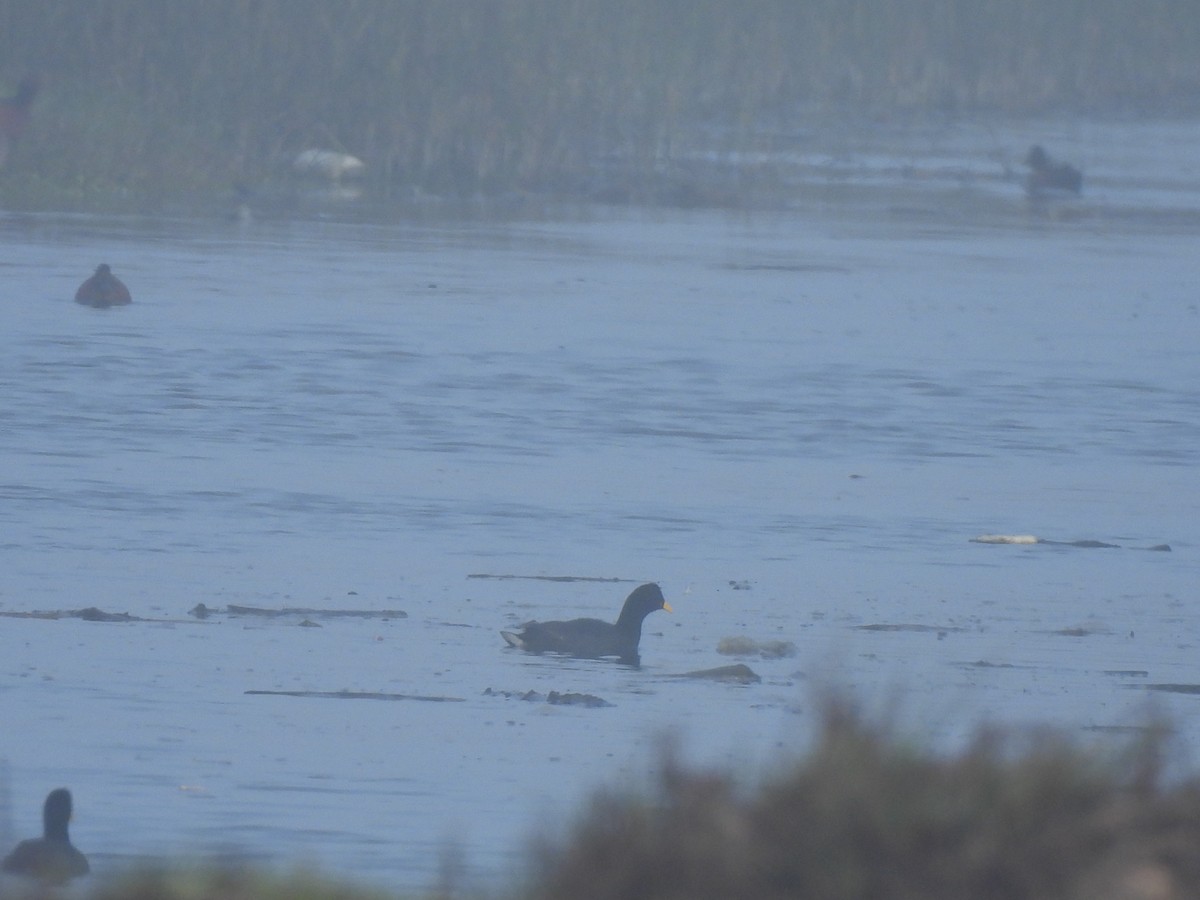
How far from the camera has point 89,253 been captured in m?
22.7

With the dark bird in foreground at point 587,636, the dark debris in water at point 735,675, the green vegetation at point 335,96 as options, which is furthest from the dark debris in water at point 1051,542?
the green vegetation at point 335,96

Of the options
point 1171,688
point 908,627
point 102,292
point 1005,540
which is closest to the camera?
point 1171,688

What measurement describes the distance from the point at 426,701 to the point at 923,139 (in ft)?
103

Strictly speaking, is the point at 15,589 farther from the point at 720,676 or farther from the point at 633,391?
the point at 633,391

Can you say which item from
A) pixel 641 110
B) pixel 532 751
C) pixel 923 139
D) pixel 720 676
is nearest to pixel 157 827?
pixel 532 751

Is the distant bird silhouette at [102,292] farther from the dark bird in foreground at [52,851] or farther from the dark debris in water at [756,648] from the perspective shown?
the dark bird in foreground at [52,851]

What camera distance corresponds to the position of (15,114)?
2731cm

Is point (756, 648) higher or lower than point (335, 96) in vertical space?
lower

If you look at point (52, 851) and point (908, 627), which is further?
point (908, 627)

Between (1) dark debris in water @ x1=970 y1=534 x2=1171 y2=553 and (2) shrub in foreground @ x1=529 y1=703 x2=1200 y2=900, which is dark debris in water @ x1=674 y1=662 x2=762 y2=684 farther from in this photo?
(2) shrub in foreground @ x1=529 y1=703 x2=1200 y2=900

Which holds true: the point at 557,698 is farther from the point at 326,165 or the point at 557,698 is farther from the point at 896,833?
the point at 326,165

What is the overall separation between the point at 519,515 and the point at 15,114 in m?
16.6

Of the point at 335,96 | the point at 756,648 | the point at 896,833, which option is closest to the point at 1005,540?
the point at 756,648

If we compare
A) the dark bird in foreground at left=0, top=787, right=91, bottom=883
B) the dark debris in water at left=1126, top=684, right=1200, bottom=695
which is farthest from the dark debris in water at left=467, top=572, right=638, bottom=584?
the dark bird in foreground at left=0, top=787, right=91, bottom=883
